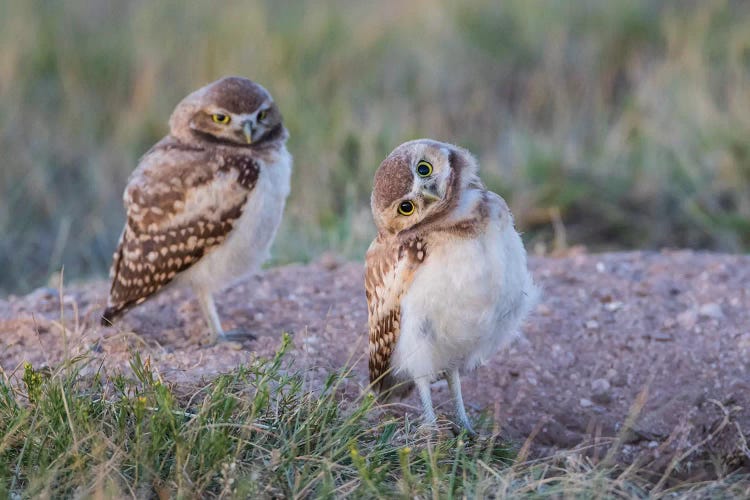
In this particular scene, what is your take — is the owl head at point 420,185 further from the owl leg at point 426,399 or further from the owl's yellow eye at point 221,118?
the owl's yellow eye at point 221,118

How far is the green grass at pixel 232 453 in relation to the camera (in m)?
3.51

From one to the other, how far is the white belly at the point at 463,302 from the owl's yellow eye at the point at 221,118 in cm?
165

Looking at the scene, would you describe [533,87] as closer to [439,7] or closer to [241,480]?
[439,7]

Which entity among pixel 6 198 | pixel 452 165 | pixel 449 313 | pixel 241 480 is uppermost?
pixel 452 165

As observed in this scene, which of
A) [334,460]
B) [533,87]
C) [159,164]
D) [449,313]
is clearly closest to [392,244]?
[449,313]

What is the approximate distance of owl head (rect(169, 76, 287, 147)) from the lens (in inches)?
210

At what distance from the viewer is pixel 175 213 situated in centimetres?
520

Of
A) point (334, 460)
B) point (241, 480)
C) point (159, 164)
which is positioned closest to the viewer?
point (241, 480)

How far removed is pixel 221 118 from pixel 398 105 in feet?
15.9

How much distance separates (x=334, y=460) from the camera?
12.5ft

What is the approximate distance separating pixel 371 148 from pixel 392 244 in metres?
4.44

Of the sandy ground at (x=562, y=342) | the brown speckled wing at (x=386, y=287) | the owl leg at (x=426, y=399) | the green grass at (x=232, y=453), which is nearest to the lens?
the green grass at (x=232, y=453)

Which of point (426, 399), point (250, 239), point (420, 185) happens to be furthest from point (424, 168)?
point (250, 239)

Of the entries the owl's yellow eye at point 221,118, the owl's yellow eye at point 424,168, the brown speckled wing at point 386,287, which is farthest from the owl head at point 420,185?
the owl's yellow eye at point 221,118
